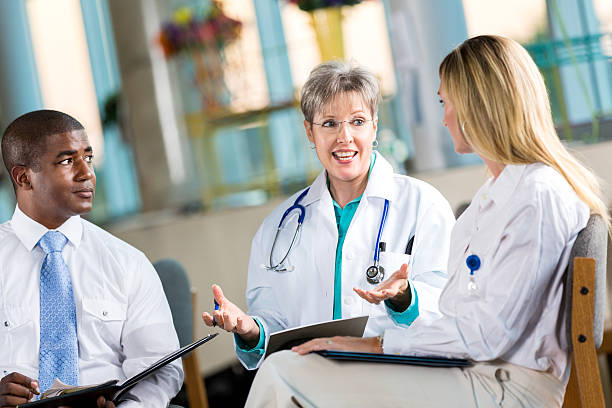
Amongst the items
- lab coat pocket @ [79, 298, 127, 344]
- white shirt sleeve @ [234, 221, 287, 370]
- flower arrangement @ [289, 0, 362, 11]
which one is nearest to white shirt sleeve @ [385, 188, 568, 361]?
white shirt sleeve @ [234, 221, 287, 370]

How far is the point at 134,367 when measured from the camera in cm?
194

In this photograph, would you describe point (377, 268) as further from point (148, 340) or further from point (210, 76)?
point (210, 76)

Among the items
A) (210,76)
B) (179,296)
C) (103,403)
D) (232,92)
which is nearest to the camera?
(103,403)

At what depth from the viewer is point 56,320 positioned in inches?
76.9

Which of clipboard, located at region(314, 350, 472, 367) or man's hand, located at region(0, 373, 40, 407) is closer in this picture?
clipboard, located at region(314, 350, 472, 367)

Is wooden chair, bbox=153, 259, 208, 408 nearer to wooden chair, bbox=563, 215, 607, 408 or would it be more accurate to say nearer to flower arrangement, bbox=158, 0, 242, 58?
wooden chair, bbox=563, 215, 607, 408

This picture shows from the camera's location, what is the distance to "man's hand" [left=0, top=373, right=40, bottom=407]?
1.73m

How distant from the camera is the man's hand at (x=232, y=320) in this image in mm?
1786

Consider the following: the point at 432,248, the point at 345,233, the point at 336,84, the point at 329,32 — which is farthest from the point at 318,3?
the point at 432,248

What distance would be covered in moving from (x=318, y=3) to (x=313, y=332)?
115 inches

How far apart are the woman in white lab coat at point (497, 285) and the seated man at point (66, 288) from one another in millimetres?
504

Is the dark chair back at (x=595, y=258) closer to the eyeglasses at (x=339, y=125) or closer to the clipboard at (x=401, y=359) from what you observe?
the clipboard at (x=401, y=359)

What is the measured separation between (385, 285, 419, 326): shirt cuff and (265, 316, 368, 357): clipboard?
0.11 m

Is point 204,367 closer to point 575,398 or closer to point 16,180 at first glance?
point 16,180
